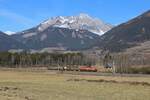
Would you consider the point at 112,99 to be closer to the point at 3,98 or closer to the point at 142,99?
the point at 142,99

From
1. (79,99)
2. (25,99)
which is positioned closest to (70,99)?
(79,99)

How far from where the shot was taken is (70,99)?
122 ft

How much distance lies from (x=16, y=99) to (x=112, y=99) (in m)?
9.03

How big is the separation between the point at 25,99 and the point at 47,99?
1.93m

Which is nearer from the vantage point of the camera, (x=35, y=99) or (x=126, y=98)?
(x=35, y=99)

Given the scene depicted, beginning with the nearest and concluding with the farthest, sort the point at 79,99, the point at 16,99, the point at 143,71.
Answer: the point at 16,99 → the point at 79,99 → the point at 143,71

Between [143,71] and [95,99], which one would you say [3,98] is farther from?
[143,71]

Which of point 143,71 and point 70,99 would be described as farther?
point 143,71

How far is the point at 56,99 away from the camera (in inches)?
1448

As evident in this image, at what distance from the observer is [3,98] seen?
117ft

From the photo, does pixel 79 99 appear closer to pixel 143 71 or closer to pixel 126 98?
pixel 126 98

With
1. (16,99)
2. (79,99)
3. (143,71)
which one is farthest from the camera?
(143,71)

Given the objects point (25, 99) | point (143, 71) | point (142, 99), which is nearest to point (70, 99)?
point (25, 99)

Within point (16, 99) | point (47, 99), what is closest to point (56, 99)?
point (47, 99)
